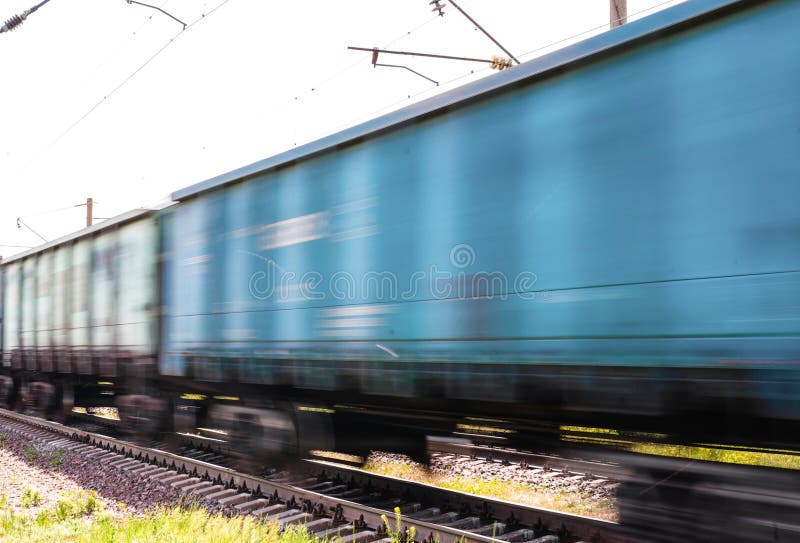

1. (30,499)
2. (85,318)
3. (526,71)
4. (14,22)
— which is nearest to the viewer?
(526,71)

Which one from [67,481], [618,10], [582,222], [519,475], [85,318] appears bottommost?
[67,481]

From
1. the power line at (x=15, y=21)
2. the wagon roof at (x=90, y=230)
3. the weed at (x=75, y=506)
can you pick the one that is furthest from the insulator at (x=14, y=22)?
the weed at (x=75, y=506)

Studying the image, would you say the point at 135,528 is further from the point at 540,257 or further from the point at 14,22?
the point at 14,22

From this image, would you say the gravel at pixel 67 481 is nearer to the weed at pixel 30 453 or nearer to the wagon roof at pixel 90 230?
the weed at pixel 30 453

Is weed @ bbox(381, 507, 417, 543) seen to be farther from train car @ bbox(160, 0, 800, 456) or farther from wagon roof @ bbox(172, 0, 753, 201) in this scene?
wagon roof @ bbox(172, 0, 753, 201)

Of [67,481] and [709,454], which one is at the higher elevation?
[709,454]

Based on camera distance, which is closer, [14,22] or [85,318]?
[14,22]

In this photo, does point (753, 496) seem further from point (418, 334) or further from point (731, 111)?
point (418, 334)

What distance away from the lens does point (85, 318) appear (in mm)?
11594

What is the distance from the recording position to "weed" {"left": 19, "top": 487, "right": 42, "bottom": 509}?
6.96m

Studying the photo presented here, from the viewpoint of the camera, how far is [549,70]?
4.36 meters

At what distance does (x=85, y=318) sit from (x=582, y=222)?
10.1 metres

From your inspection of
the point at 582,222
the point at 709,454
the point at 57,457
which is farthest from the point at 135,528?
the point at 57,457

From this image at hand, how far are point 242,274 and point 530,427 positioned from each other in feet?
12.3
